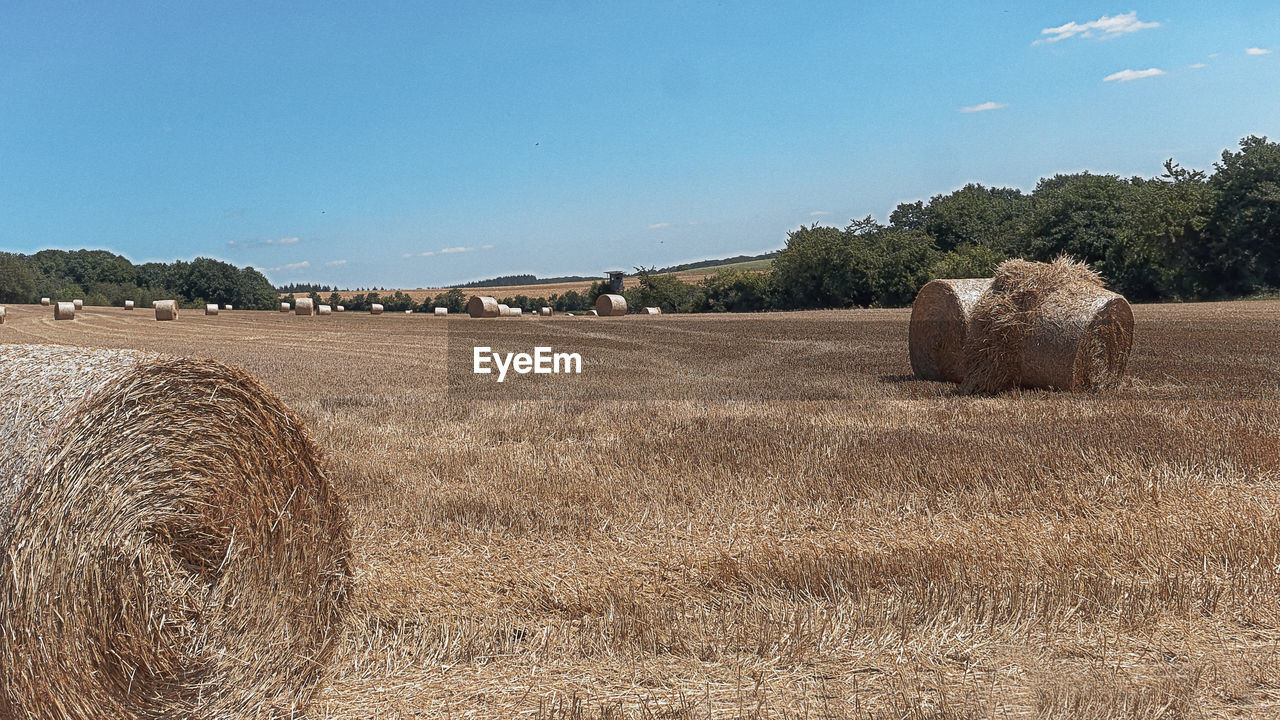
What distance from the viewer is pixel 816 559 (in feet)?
15.5

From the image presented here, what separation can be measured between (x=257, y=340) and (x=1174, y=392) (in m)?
23.5

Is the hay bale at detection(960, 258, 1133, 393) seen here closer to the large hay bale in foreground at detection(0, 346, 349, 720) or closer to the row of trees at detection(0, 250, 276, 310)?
the large hay bale in foreground at detection(0, 346, 349, 720)

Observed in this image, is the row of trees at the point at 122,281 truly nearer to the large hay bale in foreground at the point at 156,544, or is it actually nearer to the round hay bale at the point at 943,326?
the round hay bale at the point at 943,326

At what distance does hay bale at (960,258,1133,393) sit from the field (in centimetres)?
97

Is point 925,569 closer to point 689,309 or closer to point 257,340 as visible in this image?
point 257,340

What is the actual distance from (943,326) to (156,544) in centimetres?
1108

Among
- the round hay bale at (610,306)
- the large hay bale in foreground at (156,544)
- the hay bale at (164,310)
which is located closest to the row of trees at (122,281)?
the hay bale at (164,310)

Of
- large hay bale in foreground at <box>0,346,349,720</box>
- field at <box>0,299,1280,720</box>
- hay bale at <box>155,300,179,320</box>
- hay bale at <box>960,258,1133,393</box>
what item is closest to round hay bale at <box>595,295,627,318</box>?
hay bale at <box>155,300,179,320</box>

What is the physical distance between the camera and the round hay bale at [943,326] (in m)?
12.3

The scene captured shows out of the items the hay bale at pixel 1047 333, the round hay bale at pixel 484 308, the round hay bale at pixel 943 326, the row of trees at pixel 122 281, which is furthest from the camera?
the row of trees at pixel 122 281

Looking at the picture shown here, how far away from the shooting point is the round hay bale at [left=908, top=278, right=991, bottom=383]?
12.3 metres

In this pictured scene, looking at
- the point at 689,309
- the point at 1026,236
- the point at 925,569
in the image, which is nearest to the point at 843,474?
the point at 925,569

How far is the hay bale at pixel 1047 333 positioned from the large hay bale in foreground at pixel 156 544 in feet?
30.2

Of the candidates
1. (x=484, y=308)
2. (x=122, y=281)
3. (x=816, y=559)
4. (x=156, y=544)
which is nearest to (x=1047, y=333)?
(x=816, y=559)
